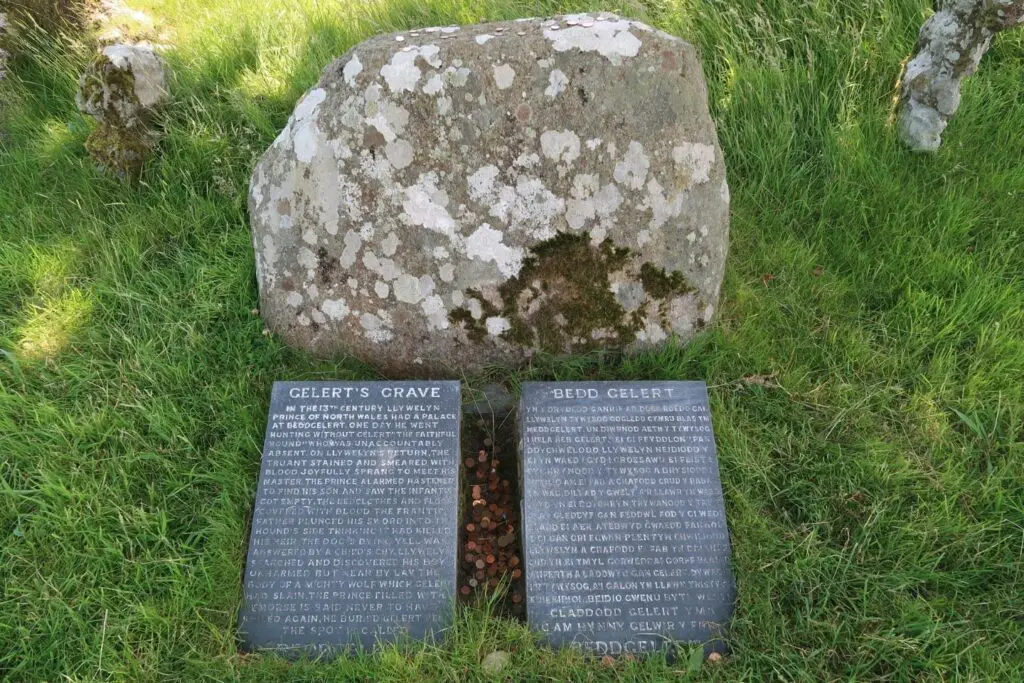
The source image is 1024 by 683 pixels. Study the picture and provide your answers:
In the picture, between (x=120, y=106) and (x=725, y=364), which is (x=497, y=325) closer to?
(x=725, y=364)

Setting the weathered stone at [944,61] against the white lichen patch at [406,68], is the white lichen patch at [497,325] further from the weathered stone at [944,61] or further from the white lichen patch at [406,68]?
the weathered stone at [944,61]

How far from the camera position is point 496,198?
2.48 metres

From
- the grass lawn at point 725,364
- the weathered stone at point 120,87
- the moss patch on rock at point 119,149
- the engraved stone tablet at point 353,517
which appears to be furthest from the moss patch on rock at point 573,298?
the weathered stone at point 120,87

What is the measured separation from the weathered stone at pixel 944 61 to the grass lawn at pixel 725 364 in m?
0.14

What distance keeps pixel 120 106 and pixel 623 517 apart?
3.12 metres

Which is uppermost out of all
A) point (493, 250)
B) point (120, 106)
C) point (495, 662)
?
point (120, 106)

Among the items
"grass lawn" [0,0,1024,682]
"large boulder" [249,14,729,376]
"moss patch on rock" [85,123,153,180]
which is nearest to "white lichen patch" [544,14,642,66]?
"large boulder" [249,14,729,376]

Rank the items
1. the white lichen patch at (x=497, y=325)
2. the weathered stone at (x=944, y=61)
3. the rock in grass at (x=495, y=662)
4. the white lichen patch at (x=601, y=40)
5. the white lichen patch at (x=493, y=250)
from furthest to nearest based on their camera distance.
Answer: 1. the weathered stone at (x=944, y=61)
2. the white lichen patch at (x=497, y=325)
3. the white lichen patch at (x=493, y=250)
4. the white lichen patch at (x=601, y=40)
5. the rock in grass at (x=495, y=662)

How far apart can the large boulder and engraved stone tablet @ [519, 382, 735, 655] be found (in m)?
0.33

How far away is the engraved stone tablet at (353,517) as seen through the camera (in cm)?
208

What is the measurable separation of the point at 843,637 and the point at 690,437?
2.47ft

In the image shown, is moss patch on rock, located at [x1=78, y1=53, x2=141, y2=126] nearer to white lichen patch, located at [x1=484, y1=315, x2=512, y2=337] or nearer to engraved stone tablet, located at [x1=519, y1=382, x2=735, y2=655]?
white lichen patch, located at [x1=484, y1=315, x2=512, y2=337]

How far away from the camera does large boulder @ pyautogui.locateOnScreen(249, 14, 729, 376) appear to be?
241 cm

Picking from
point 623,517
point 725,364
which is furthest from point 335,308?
point 725,364
